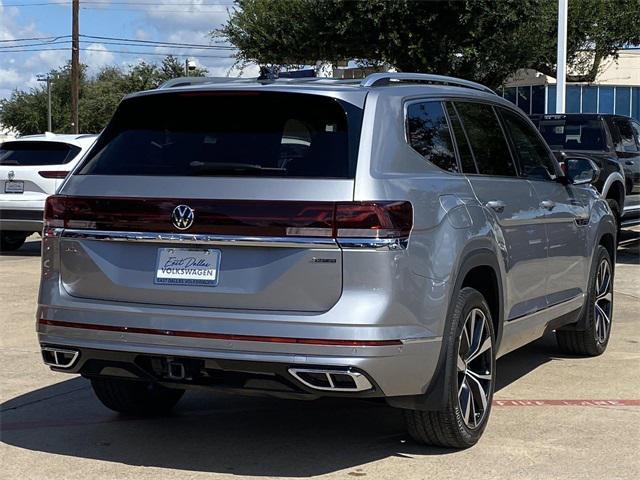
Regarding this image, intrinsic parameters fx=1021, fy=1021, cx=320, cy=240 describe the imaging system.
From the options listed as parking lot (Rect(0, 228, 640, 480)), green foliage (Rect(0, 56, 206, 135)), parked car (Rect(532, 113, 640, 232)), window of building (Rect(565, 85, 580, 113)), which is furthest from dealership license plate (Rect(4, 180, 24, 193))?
green foliage (Rect(0, 56, 206, 135))

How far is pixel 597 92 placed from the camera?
5078 cm

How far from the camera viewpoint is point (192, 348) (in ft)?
15.5

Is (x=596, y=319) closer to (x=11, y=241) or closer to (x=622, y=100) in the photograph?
(x=11, y=241)

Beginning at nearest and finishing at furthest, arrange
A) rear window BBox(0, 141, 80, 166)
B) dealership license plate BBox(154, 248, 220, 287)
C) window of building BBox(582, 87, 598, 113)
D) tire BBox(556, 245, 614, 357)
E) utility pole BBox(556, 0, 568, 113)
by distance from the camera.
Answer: dealership license plate BBox(154, 248, 220, 287), tire BBox(556, 245, 614, 357), rear window BBox(0, 141, 80, 166), utility pole BBox(556, 0, 568, 113), window of building BBox(582, 87, 598, 113)

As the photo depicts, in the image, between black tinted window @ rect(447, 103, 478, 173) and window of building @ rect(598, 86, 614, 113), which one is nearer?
black tinted window @ rect(447, 103, 478, 173)

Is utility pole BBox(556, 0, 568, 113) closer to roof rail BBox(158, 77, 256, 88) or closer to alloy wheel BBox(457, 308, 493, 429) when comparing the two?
alloy wheel BBox(457, 308, 493, 429)

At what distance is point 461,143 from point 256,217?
1565 mm

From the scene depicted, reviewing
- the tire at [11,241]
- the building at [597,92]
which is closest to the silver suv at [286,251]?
the tire at [11,241]

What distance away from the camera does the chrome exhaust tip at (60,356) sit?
5.00 m

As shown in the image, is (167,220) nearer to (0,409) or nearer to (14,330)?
(0,409)

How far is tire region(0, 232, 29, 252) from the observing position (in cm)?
1552

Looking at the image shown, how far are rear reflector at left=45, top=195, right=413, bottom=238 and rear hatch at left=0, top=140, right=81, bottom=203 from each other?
916cm

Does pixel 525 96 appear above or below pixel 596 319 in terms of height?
above

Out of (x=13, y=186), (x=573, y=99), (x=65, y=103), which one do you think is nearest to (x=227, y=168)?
(x=13, y=186)
